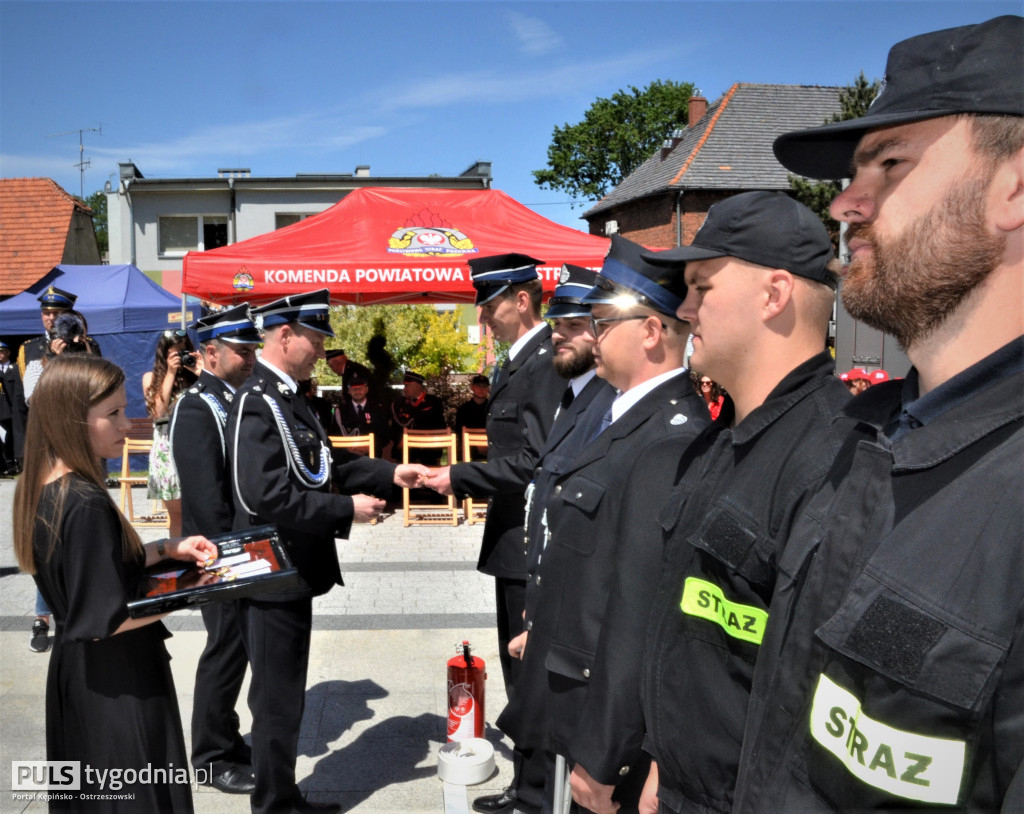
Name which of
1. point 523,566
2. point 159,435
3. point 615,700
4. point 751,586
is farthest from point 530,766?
point 159,435

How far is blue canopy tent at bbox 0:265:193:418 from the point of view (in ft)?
45.4

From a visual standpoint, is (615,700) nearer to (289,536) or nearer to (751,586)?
(751,586)

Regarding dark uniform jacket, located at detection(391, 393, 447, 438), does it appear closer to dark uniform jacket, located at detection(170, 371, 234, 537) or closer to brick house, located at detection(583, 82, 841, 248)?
dark uniform jacket, located at detection(170, 371, 234, 537)

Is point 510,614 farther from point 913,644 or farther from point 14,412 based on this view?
point 14,412

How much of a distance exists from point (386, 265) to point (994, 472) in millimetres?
8744

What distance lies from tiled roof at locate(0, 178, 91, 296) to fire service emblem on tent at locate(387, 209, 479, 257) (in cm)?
1459

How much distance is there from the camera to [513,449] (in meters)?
4.25

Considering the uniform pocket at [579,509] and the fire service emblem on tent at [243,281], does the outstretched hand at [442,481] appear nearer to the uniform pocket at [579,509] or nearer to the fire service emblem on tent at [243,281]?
the uniform pocket at [579,509]

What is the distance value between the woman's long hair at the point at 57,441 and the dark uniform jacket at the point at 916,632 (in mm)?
2218

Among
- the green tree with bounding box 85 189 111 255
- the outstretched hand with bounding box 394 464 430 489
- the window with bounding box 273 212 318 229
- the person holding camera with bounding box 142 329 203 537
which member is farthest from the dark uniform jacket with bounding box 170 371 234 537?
the green tree with bounding box 85 189 111 255

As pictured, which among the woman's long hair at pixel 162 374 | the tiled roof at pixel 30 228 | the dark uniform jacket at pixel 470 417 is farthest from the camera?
the tiled roof at pixel 30 228

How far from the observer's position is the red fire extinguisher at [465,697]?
418cm

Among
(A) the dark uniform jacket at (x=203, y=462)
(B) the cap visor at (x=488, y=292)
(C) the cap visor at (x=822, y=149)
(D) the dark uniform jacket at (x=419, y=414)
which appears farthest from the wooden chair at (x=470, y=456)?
(C) the cap visor at (x=822, y=149)

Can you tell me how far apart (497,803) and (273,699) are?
121cm
